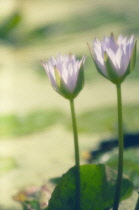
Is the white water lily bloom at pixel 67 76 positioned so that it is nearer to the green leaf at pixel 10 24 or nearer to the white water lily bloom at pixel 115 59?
the white water lily bloom at pixel 115 59

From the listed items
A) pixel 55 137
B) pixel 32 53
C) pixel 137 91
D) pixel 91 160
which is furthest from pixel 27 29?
pixel 91 160

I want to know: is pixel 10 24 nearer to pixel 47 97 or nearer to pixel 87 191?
pixel 47 97

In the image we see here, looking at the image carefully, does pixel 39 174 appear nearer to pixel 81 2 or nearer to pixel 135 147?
pixel 135 147

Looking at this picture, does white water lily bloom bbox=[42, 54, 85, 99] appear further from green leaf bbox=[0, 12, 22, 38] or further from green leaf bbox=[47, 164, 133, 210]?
green leaf bbox=[0, 12, 22, 38]

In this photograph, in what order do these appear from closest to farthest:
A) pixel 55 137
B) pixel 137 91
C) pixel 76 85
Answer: pixel 76 85 < pixel 55 137 < pixel 137 91

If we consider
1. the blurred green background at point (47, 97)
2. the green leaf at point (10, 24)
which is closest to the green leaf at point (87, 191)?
the blurred green background at point (47, 97)
